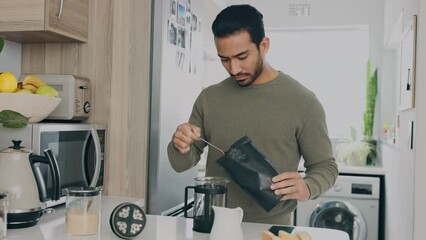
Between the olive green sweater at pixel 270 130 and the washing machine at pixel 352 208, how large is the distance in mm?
2185

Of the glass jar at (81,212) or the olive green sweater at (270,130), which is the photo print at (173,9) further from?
the glass jar at (81,212)

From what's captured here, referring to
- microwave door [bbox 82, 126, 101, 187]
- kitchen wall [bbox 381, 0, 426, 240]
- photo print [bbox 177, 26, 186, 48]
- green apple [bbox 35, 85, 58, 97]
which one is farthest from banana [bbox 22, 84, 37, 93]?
kitchen wall [bbox 381, 0, 426, 240]

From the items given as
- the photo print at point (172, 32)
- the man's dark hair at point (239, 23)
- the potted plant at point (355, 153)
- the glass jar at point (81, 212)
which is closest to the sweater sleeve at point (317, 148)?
the man's dark hair at point (239, 23)

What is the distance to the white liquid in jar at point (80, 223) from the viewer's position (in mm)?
1443

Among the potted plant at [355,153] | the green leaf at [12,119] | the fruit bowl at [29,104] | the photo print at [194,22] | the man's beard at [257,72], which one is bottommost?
the potted plant at [355,153]

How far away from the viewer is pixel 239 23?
5.79 feet

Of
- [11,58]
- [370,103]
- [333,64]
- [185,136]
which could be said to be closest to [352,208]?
[370,103]

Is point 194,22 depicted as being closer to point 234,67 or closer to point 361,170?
point 234,67

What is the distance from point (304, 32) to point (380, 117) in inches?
42.5

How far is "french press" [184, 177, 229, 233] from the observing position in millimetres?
1488

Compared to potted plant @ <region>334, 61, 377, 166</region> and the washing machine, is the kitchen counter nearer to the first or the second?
the washing machine

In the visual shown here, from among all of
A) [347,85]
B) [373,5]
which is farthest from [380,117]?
[373,5]

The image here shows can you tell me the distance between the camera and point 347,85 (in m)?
4.69

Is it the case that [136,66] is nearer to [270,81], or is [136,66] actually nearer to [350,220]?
[270,81]
